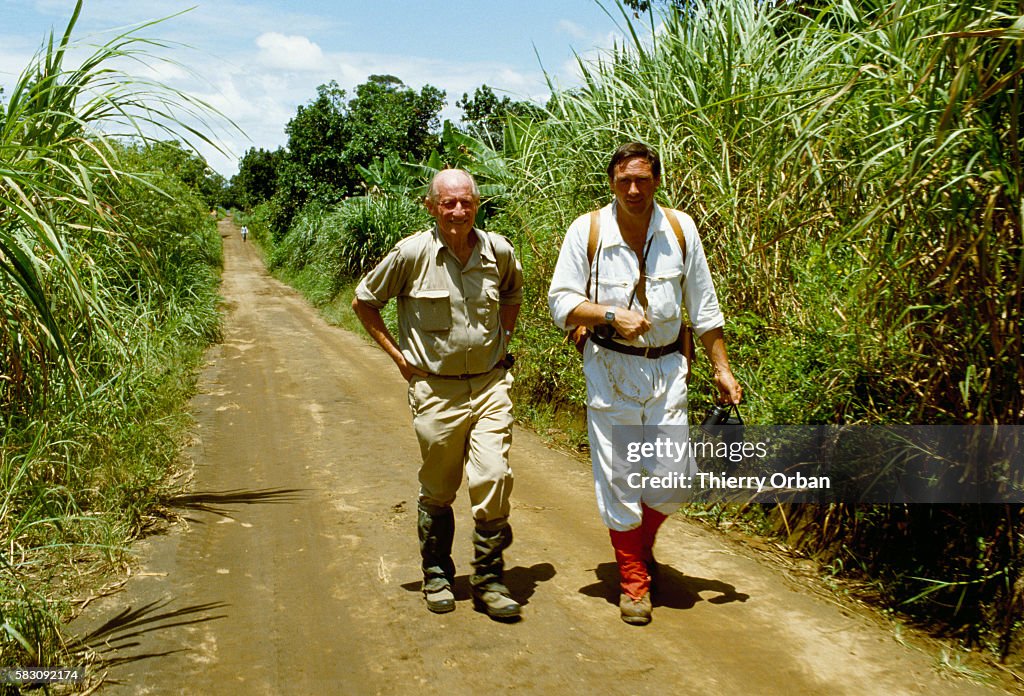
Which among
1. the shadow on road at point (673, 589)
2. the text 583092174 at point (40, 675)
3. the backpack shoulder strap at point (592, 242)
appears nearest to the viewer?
the text 583092174 at point (40, 675)

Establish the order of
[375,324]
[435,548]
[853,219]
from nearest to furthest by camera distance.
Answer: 1. [435,548]
2. [375,324]
3. [853,219]

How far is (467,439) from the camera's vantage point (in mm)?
4074

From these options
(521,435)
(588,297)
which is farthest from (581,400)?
(588,297)

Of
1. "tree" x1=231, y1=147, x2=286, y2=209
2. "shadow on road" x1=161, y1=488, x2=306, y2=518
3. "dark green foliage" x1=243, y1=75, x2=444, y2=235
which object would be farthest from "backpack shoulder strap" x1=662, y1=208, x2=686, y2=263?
"tree" x1=231, y1=147, x2=286, y2=209

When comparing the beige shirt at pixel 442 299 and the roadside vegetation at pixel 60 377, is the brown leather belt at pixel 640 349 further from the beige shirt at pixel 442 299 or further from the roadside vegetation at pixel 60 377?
the roadside vegetation at pixel 60 377

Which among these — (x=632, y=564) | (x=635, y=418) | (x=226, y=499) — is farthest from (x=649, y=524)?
(x=226, y=499)

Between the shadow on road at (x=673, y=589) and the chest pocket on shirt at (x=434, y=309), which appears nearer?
the chest pocket on shirt at (x=434, y=309)

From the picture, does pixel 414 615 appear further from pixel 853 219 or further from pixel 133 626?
pixel 853 219

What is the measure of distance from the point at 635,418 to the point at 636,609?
2.57 feet

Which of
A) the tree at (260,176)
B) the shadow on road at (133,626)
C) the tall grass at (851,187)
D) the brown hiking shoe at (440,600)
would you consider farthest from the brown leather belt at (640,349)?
the tree at (260,176)

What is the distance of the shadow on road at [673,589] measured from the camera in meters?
4.10

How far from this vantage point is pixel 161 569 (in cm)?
452

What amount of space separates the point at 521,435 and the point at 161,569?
3.88m

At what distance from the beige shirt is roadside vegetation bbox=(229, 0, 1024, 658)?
144 cm
